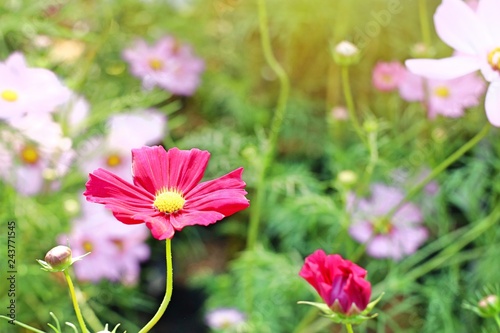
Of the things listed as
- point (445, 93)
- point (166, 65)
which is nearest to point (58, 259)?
point (445, 93)

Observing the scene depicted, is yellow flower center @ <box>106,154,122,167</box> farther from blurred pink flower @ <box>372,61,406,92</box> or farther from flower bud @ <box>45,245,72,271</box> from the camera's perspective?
flower bud @ <box>45,245,72,271</box>

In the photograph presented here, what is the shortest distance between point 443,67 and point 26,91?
35cm

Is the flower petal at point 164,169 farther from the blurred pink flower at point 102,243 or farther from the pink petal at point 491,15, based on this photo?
the blurred pink flower at point 102,243

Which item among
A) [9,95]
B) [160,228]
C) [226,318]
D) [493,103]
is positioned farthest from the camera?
[226,318]

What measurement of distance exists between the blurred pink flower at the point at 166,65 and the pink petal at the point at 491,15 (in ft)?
2.02

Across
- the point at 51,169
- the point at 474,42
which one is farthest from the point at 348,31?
the point at 474,42

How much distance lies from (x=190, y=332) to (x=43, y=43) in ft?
1.54

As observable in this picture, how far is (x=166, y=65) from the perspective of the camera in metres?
1.11

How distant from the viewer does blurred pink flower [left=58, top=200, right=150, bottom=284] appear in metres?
0.87

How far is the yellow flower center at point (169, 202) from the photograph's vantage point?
362 millimetres

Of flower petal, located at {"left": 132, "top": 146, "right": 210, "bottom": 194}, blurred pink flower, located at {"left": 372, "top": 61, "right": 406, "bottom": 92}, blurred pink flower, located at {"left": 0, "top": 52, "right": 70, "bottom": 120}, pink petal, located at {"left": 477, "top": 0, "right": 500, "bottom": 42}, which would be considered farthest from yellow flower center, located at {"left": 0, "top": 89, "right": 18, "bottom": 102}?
blurred pink flower, located at {"left": 372, "top": 61, "right": 406, "bottom": 92}

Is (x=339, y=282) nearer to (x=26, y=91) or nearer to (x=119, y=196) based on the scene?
(x=119, y=196)

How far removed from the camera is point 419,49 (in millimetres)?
797

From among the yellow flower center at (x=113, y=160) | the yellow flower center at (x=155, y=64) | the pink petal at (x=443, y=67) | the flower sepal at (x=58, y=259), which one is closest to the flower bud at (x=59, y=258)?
the flower sepal at (x=58, y=259)
